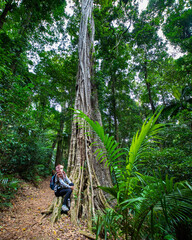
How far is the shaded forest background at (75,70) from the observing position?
339cm

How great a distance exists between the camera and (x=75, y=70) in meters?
6.85

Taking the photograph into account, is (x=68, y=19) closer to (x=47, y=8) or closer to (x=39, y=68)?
(x=47, y=8)

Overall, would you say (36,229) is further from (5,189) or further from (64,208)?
(5,189)

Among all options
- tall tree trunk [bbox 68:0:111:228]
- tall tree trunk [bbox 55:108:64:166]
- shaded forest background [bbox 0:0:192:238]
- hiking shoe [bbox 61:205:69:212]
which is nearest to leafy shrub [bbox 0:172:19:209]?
shaded forest background [bbox 0:0:192:238]

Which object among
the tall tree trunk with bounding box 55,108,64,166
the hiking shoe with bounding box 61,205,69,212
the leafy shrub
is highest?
the tall tree trunk with bounding box 55,108,64,166

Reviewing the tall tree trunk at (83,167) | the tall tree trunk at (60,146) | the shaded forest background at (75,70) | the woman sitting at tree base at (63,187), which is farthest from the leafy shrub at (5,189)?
the tall tree trunk at (60,146)

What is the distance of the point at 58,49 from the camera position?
24.1 feet

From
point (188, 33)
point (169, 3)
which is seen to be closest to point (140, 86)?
point (188, 33)

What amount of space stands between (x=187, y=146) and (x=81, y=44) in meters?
5.09

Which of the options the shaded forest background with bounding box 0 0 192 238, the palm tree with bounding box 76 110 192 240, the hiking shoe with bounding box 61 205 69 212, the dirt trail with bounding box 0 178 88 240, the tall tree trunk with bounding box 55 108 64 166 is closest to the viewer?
the palm tree with bounding box 76 110 192 240

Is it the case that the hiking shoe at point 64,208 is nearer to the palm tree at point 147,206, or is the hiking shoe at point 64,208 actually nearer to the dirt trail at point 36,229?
the dirt trail at point 36,229

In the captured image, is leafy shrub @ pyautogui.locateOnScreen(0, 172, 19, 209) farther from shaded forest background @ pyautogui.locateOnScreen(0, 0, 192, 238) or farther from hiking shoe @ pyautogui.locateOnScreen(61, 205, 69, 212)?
hiking shoe @ pyautogui.locateOnScreen(61, 205, 69, 212)

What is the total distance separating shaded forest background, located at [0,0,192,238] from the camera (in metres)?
3.39

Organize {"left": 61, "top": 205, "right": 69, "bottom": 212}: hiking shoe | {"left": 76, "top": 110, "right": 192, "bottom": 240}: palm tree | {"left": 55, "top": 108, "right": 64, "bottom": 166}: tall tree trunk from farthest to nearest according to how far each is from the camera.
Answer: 1. {"left": 55, "top": 108, "right": 64, "bottom": 166}: tall tree trunk
2. {"left": 61, "top": 205, "right": 69, "bottom": 212}: hiking shoe
3. {"left": 76, "top": 110, "right": 192, "bottom": 240}: palm tree
